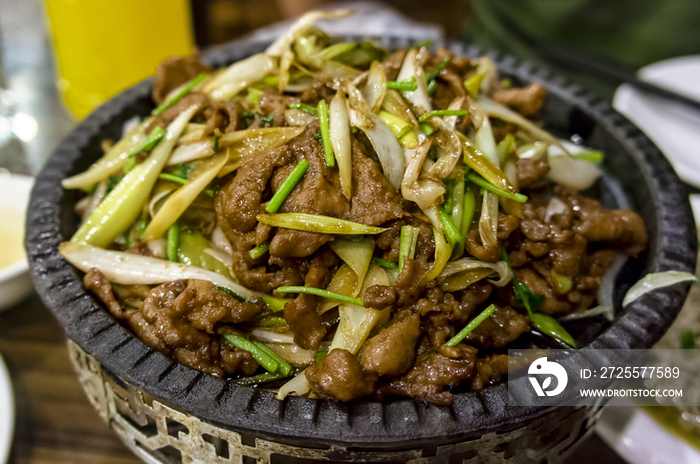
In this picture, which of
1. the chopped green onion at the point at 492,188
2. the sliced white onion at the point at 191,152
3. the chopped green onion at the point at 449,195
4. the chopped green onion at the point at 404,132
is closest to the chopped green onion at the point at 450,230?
the chopped green onion at the point at 449,195

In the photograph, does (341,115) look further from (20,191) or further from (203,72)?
(20,191)

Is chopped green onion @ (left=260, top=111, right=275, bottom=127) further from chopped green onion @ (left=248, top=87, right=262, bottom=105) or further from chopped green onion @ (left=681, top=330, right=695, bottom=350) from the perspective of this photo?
chopped green onion @ (left=681, top=330, right=695, bottom=350)

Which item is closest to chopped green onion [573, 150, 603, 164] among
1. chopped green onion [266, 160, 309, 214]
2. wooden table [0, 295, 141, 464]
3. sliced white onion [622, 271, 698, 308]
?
sliced white onion [622, 271, 698, 308]

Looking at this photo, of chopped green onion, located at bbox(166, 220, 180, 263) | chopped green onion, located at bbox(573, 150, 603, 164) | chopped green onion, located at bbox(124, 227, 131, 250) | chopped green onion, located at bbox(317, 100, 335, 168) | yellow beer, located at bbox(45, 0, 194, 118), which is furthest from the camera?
yellow beer, located at bbox(45, 0, 194, 118)

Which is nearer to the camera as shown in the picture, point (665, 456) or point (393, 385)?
point (393, 385)

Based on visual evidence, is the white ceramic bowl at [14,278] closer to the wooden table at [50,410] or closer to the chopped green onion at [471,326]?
the wooden table at [50,410]

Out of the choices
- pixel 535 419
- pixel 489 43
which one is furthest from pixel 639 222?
pixel 489 43

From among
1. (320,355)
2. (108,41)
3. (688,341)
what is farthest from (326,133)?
(108,41)
